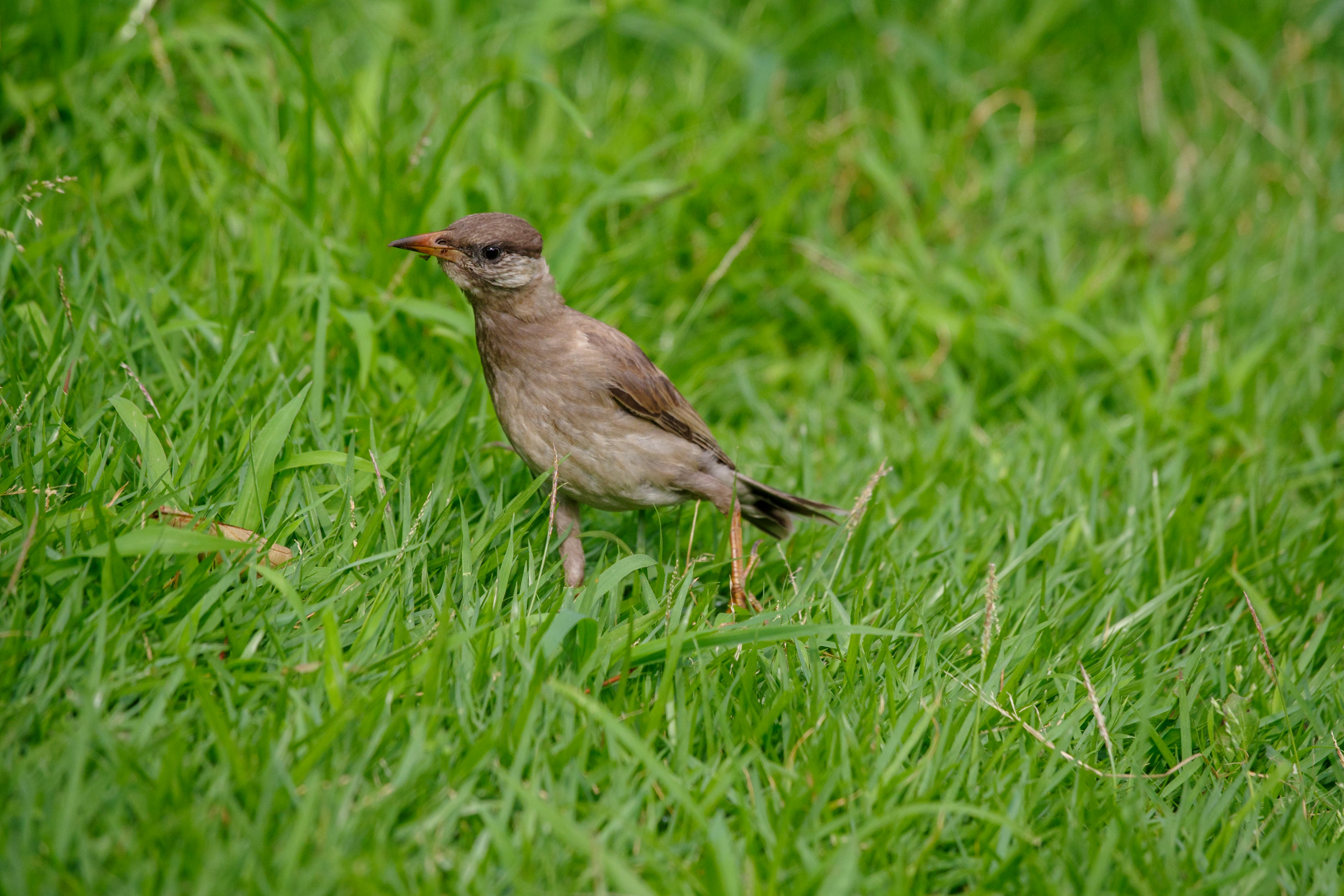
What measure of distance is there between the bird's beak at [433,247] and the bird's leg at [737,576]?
1.24 m

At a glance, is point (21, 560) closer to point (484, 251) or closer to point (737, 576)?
point (484, 251)

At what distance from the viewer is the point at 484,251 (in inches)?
154

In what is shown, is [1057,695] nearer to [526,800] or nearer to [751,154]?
[526,800]

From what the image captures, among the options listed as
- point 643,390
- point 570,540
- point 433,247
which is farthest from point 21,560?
point 643,390

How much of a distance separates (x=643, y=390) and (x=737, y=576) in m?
0.73

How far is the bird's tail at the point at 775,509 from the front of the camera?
4258 millimetres

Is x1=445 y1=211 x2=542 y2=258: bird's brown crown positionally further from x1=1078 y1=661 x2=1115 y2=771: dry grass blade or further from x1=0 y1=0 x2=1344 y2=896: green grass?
x1=1078 y1=661 x2=1115 y2=771: dry grass blade

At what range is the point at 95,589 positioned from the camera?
3.02 metres

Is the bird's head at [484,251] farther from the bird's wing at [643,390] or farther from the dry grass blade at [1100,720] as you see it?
the dry grass blade at [1100,720]

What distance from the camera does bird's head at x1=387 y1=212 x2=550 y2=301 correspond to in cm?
391

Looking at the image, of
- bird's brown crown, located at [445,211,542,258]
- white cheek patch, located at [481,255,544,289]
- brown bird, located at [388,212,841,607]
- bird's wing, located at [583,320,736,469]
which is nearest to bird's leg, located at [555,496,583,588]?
brown bird, located at [388,212,841,607]

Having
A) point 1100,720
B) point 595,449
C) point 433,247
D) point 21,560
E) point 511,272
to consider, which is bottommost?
point 1100,720

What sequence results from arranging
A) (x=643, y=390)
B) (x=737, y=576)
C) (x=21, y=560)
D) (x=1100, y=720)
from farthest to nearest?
1. (x=643, y=390)
2. (x=737, y=576)
3. (x=1100, y=720)
4. (x=21, y=560)

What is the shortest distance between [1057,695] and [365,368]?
8.75 ft
